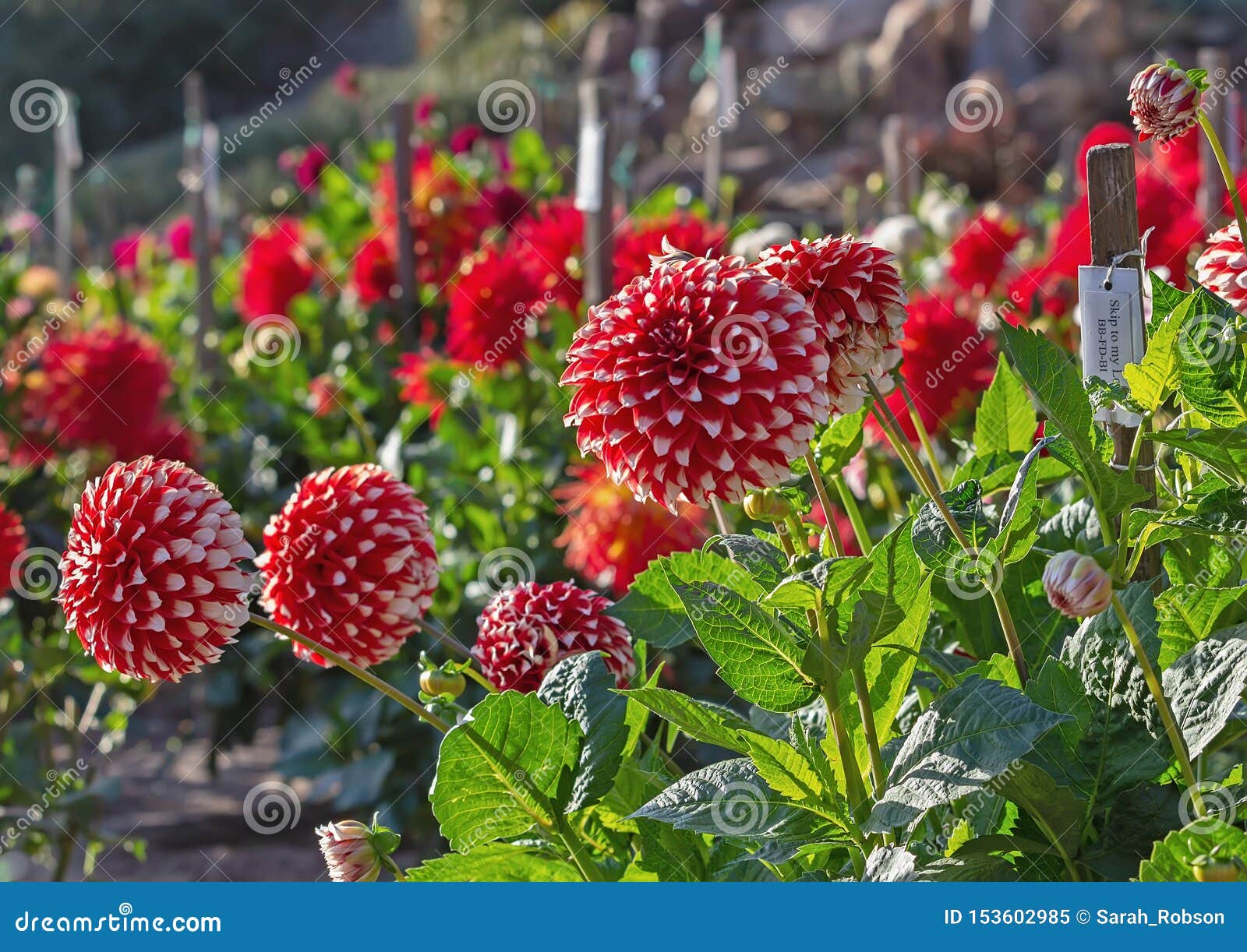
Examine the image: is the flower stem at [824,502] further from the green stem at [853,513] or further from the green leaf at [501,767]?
the green leaf at [501,767]

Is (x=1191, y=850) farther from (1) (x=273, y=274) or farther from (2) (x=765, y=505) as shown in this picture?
(1) (x=273, y=274)

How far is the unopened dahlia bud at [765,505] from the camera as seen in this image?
0.67 meters

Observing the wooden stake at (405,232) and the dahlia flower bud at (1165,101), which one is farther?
the wooden stake at (405,232)

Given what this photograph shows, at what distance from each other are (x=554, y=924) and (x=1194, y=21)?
10259 mm

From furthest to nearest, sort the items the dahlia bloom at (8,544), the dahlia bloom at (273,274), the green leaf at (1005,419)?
1. the dahlia bloom at (273,274)
2. the dahlia bloom at (8,544)
3. the green leaf at (1005,419)

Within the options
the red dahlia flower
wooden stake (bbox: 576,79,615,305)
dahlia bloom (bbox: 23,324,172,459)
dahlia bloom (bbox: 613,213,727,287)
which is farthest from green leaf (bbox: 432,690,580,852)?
dahlia bloom (bbox: 23,324,172,459)

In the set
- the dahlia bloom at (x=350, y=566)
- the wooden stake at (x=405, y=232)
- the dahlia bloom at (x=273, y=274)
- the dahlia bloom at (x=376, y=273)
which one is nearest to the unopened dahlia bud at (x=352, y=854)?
the dahlia bloom at (x=350, y=566)

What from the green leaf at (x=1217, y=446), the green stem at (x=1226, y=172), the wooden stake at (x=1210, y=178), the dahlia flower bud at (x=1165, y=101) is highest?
the wooden stake at (x=1210, y=178)

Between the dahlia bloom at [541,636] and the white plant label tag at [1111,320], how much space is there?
0.32 meters

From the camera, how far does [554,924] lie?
1.65 feet

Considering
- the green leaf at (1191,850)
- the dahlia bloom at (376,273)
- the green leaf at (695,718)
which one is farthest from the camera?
the dahlia bloom at (376,273)

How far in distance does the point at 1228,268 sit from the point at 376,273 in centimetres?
207

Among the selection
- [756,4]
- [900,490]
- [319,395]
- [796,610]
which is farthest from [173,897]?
[756,4]

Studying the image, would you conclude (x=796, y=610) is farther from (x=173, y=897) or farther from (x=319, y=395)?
(x=319, y=395)
